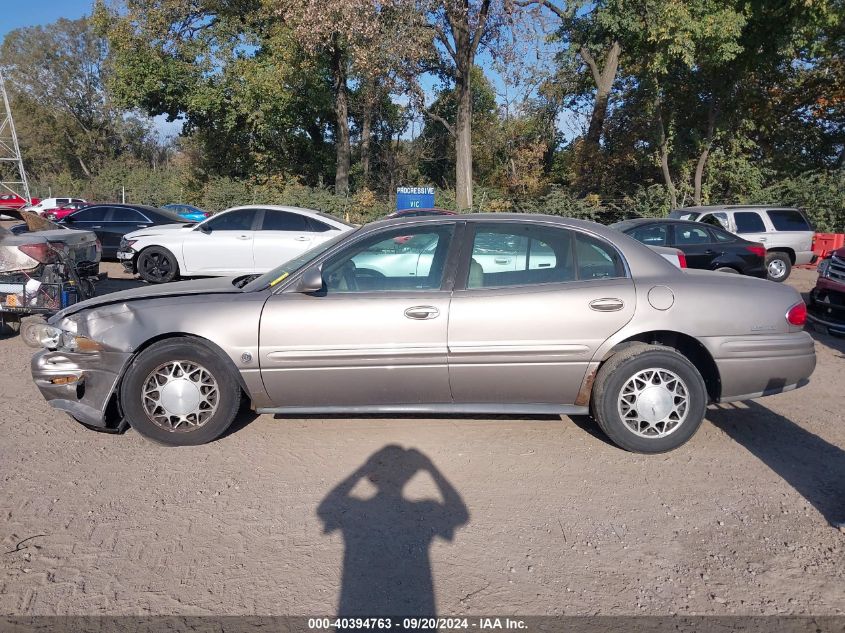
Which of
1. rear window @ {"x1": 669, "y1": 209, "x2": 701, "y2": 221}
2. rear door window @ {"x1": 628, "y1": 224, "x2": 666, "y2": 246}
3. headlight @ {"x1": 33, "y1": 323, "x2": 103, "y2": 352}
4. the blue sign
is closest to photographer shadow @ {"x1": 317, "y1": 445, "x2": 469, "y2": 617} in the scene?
headlight @ {"x1": 33, "y1": 323, "x2": 103, "y2": 352}

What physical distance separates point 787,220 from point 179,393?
14.3 metres

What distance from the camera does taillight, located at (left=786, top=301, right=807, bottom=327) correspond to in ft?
14.7

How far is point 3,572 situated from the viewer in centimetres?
300

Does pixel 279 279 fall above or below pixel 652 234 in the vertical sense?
below

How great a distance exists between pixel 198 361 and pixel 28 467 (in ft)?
4.10

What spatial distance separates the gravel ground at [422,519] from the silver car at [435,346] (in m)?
0.32

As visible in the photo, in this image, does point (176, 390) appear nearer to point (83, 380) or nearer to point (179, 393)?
point (179, 393)

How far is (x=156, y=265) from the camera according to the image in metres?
12.2

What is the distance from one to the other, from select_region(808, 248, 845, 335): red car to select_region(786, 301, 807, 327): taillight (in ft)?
13.9

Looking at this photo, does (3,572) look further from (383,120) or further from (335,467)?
(383,120)

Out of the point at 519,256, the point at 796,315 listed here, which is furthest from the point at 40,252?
the point at 796,315

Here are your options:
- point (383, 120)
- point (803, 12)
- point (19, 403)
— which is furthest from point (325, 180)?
point (19, 403)

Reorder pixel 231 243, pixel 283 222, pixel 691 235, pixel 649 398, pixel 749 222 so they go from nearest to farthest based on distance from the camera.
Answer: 1. pixel 649 398
2. pixel 691 235
3. pixel 231 243
4. pixel 283 222
5. pixel 749 222

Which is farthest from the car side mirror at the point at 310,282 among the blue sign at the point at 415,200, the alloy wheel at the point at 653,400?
the blue sign at the point at 415,200
